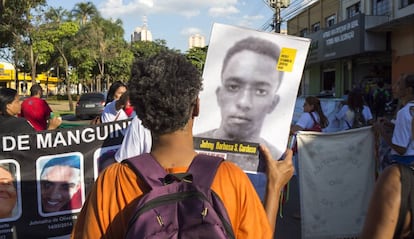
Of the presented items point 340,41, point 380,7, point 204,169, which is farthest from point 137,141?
point 380,7

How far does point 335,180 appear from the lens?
5.17 meters

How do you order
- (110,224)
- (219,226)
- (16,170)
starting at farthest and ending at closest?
(16,170), (110,224), (219,226)

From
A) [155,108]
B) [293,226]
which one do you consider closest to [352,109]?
[293,226]

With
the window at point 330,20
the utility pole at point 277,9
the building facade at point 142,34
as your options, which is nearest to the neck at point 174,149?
the utility pole at point 277,9

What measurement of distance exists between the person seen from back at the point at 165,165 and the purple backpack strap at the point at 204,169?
0.03 metres

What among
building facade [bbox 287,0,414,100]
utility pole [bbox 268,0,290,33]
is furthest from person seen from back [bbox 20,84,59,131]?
utility pole [bbox 268,0,290,33]

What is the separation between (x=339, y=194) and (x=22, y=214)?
3.30 meters

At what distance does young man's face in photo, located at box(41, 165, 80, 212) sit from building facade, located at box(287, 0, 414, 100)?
55.3ft

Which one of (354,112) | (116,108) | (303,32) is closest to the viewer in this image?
(116,108)

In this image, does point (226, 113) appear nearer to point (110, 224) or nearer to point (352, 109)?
point (110, 224)

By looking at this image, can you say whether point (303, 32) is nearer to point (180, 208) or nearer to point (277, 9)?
point (277, 9)

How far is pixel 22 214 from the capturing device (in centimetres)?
417

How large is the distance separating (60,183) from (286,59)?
248 centimetres

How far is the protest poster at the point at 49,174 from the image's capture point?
415 centimetres
